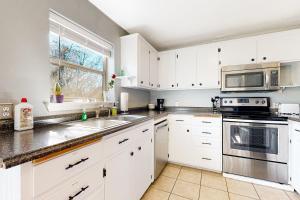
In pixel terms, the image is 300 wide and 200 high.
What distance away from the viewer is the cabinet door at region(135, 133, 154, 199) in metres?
1.64

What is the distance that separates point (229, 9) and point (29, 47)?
92.4 inches

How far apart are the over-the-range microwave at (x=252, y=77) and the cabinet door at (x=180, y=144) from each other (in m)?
1.03

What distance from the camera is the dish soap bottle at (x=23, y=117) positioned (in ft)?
3.51

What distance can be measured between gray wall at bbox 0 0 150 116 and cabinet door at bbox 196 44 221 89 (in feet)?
7.23

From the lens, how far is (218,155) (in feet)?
7.61

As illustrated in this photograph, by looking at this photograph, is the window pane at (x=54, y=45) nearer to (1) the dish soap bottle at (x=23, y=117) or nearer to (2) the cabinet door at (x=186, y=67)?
(1) the dish soap bottle at (x=23, y=117)

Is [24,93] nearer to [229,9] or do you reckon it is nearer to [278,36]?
[229,9]

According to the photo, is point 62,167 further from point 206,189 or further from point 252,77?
point 252,77

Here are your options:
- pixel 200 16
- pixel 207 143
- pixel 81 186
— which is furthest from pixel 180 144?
pixel 200 16

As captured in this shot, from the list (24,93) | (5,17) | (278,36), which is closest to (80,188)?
(24,93)

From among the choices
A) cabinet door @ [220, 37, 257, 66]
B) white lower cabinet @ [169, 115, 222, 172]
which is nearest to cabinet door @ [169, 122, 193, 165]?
white lower cabinet @ [169, 115, 222, 172]

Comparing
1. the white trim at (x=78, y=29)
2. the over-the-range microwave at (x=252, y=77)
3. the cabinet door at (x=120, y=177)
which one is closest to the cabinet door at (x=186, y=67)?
the over-the-range microwave at (x=252, y=77)

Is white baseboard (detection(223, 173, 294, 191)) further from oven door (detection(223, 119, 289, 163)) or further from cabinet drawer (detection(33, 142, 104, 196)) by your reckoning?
cabinet drawer (detection(33, 142, 104, 196))

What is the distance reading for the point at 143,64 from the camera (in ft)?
8.37
